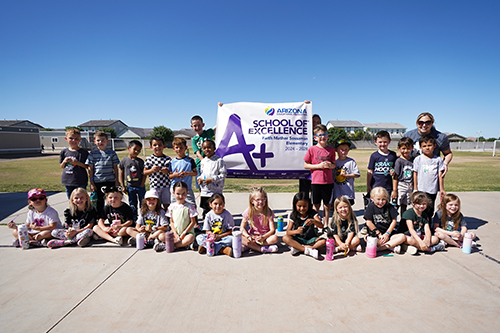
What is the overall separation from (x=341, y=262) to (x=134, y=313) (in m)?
2.31

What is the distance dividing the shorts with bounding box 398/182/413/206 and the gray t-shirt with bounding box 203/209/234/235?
2.84 meters

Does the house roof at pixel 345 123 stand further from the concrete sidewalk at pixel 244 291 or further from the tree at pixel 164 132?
the concrete sidewalk at pixel 244 291

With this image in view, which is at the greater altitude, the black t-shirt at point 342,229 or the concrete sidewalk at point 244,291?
the black t-shirt at point 342,229

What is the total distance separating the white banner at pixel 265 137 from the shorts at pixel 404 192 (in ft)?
5.01

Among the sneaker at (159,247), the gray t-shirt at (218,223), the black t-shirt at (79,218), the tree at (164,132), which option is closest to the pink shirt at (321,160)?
the gray t-shirt at (218,223)

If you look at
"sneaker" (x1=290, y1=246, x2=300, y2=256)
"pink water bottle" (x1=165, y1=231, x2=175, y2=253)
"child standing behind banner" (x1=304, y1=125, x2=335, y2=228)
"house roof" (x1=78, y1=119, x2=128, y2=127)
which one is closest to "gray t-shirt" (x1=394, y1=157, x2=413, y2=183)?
"child standing behind banner" (x1=304, y1=125, x2=335, y2=228)

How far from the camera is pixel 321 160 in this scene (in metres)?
4.16

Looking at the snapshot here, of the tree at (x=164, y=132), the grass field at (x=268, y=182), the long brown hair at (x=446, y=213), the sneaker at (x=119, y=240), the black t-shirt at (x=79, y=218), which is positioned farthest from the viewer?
the tree at (x=164, y=132)

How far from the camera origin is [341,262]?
3.21 m

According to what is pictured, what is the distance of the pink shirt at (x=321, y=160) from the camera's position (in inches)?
164

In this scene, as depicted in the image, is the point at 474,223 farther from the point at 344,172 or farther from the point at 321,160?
the point at 321,160

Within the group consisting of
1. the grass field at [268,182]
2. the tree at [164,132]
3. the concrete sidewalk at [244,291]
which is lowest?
the grass field at [268,182]

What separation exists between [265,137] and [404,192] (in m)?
2.51

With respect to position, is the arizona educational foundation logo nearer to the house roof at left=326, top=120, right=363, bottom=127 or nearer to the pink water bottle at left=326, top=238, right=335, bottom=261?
the pink water bottle at left=326, top=238, right=335, bottom=261
